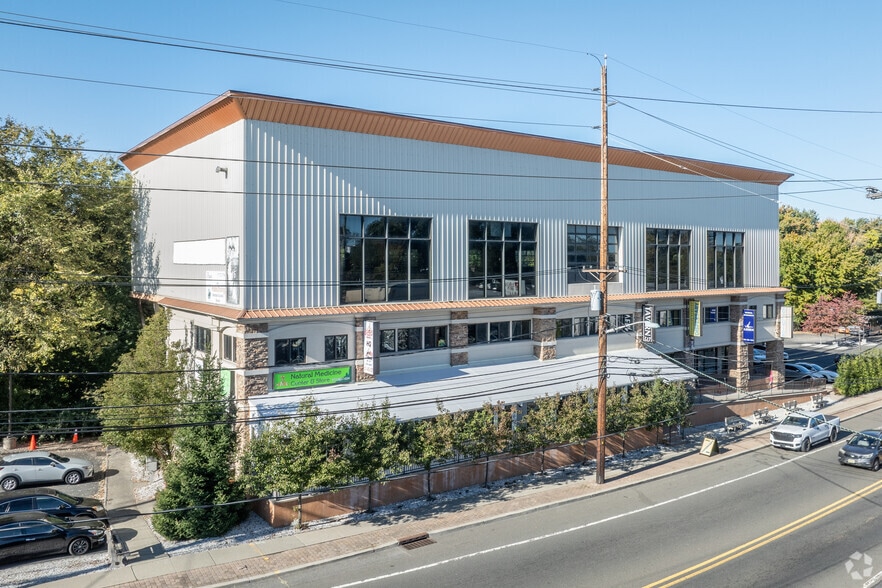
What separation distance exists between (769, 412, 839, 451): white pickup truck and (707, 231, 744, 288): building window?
37.2 feet

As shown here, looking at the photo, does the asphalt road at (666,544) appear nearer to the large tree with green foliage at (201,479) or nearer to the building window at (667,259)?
the large tree with green foliage at (201,479)

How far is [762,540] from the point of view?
19.7 metres

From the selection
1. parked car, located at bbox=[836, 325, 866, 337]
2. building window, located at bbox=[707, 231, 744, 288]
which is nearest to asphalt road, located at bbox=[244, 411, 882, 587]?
building window, located at bbox=[707, 231, 744, 288]

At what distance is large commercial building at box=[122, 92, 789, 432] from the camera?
975 inches

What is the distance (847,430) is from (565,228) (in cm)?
1970

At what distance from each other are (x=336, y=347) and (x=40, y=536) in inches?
460

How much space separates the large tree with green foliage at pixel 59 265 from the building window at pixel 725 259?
34.9m

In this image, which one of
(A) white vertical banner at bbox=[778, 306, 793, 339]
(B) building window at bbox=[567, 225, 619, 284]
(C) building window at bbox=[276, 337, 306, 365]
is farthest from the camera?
(A) white vertical banner at bbox=[778, 306, 793, 339]

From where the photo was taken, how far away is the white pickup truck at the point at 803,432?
31359mm

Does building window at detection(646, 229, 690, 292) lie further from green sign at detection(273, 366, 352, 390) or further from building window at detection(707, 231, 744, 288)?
green sign at detection(273, 366, 352, 390)

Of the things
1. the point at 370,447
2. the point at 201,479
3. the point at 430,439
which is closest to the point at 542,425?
the point at 430,439

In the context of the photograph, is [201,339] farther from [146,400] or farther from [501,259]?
[501,259]

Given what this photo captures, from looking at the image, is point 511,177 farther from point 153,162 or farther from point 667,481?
point 153,162

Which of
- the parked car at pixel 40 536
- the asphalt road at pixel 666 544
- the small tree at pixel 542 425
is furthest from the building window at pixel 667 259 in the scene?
the parked car at pixel 40 536
